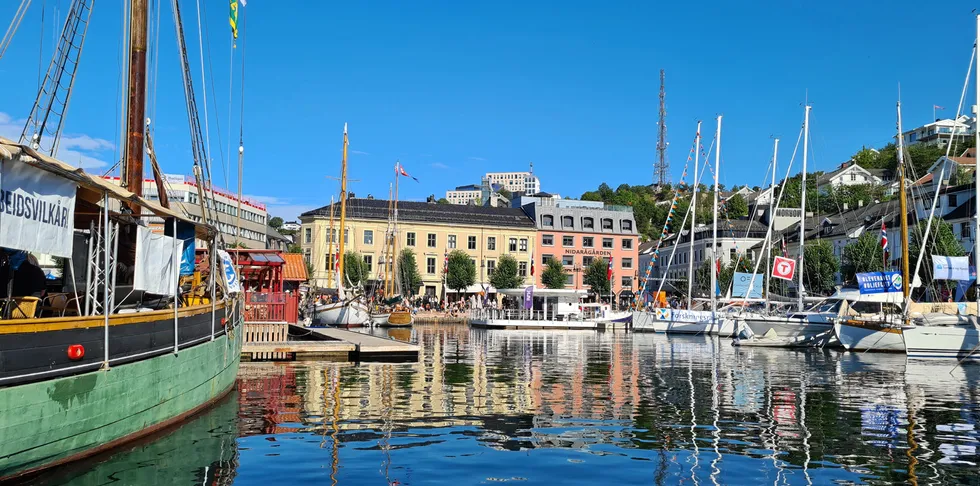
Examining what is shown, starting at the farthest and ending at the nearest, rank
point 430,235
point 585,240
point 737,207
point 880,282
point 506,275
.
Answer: point 737,207, point 585,240, point 430,235, point 506,275, point 880,282

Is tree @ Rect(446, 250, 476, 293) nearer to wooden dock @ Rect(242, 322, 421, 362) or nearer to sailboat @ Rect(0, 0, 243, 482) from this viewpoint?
wooden dock @ Rect(242, 322, 421, 362)

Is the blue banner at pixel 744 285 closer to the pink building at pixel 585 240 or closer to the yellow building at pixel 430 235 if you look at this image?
the pink building at pixel 585 240

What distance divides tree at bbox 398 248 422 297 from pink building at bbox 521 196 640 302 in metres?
15.5

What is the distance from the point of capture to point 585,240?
111 metres

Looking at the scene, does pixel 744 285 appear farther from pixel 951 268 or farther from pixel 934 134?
pixel 934 134

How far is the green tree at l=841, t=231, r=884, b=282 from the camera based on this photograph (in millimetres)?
77188

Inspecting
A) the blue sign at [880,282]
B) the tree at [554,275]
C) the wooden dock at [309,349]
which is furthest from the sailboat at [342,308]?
the blue sign at [880,282]

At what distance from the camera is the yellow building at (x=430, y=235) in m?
100

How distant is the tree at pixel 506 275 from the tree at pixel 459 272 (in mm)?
3006

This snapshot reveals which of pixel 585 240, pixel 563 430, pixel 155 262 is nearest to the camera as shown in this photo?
pixel 155 262

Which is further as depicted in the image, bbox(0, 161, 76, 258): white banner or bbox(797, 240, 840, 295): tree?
bbox(797, 240, 840, 295): tree

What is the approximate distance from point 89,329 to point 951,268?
39196mm

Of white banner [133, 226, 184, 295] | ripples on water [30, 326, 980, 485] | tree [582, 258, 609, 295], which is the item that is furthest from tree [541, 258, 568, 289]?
white banner [133, 226, 184, 295]

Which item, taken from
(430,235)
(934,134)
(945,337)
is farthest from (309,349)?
(934,134)
